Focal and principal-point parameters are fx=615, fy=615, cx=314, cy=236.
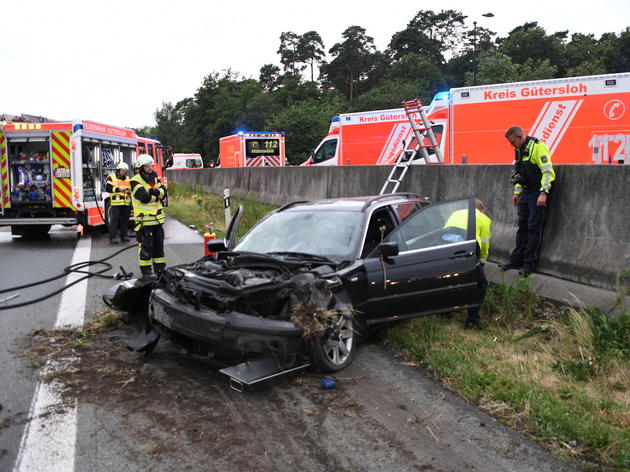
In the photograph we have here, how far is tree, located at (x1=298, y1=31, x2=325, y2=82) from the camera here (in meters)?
87.8

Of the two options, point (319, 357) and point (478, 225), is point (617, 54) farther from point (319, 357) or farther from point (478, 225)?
point (319, 357)

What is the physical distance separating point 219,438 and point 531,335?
3294 mm

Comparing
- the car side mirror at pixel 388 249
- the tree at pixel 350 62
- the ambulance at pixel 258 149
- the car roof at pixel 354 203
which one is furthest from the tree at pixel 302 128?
the car side mirror at pixel 388 249

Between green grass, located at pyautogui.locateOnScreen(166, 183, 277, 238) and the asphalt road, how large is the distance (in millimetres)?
7854

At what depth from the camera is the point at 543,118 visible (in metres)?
14.2

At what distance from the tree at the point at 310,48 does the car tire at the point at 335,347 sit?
8625 cm

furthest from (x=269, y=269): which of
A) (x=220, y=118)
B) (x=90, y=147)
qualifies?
(x=220, y=118)

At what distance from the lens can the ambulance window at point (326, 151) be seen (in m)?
22.0

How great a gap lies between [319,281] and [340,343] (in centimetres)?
61

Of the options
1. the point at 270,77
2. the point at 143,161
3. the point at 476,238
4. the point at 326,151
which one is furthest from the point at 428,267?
the point at 270,77

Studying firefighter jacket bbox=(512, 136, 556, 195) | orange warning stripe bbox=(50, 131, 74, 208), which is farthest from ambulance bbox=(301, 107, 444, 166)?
firefighter jacket bbox=(512, 136, 556, 195)

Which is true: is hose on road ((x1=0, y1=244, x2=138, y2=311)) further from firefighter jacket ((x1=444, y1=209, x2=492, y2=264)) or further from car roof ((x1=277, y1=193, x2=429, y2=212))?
firefighter jacket ((x1=444, y1=209, x2=492, y2=264))

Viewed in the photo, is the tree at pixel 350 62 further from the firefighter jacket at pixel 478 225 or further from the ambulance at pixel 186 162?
the firefighter jacket at pixel 478 225

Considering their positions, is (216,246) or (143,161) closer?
(216,246)
